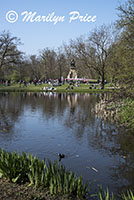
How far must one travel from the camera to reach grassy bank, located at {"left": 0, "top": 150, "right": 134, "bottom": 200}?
4809mm

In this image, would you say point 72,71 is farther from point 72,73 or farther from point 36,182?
point 36,182

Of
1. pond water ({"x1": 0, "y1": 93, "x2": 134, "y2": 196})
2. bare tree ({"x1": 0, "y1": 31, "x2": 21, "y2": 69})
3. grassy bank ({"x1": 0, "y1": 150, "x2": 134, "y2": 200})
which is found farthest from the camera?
bare tree ({"x1": 0, "y1": 31, "x2": 21, "y2": 69})

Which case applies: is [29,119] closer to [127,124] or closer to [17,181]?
[127,124]

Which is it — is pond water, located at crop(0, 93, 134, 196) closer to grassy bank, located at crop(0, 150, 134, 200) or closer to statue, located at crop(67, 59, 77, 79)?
grassy bank, located at crop(0, 150, 134, 200)

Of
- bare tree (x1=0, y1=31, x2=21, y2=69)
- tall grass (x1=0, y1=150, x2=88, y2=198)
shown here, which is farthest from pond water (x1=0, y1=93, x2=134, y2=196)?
bare tree (x1=0, y1=31, x2=21, y2=69)

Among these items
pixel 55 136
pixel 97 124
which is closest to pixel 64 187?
pixel 55 136

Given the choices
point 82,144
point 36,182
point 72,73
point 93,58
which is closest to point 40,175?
point 36,182

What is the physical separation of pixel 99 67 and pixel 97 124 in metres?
38.5

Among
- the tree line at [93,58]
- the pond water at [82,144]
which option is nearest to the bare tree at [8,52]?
the tree line at [93,58]

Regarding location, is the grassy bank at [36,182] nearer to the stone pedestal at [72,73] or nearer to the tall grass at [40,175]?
the tall grass at [40,175]

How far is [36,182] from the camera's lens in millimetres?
5086

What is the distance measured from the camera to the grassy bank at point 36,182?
481 centimetres

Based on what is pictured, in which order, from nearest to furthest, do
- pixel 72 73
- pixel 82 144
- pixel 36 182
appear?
1. pixel 36 182
2. pixel 82 144
3. pixel 72 73

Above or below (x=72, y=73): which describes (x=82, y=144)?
below
